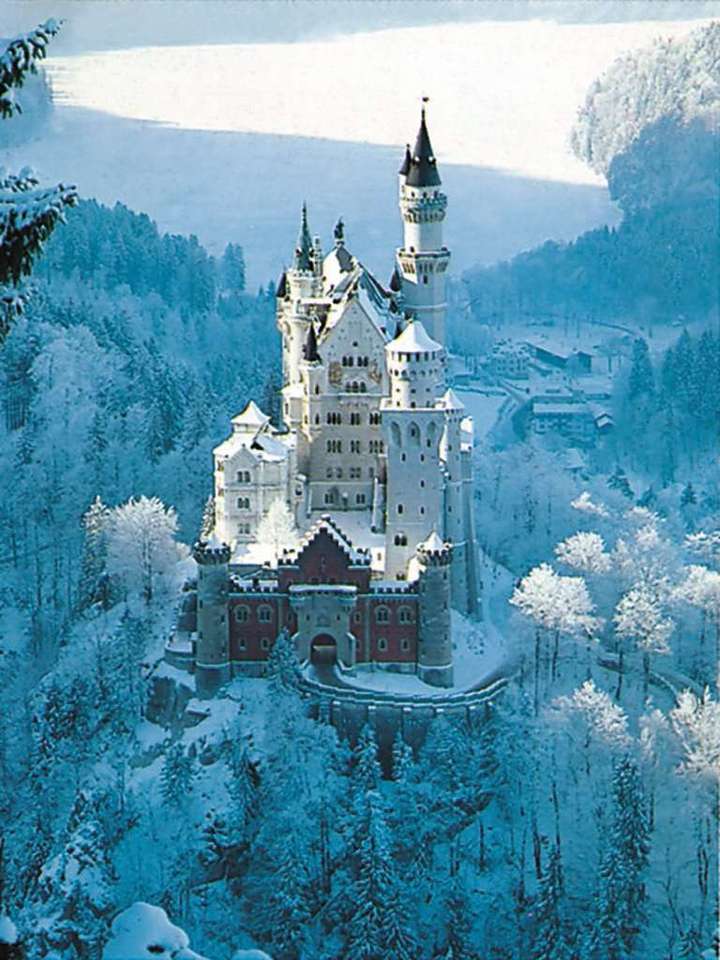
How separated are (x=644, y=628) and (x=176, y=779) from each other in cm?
1054

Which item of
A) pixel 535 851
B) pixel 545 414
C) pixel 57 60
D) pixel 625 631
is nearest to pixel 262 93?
pixel 57 60

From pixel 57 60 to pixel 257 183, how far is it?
1234cm

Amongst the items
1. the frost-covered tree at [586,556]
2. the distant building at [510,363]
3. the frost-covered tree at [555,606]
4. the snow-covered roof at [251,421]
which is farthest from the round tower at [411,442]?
the distant building at [510,363]

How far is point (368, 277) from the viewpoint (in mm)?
34750

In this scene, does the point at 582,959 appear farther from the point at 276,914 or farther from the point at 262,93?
the point at 262,93

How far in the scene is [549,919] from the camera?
90.2ft

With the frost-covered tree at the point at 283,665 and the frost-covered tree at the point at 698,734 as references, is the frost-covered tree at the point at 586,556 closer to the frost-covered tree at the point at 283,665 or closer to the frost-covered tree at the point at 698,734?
the frost-covered tree at the point at 698,734

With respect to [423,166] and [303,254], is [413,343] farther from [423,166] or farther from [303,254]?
[303,254]

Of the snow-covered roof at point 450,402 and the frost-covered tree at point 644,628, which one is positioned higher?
the snow-covered roof at point 450,402

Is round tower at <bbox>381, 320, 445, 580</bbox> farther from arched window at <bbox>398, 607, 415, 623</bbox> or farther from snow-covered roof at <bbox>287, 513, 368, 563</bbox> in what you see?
snow-covered roof at <bbox>287, 513, 368, 563</bbox>

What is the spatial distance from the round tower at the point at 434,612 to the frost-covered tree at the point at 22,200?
68.8 feet

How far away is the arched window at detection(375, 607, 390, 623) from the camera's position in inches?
1219

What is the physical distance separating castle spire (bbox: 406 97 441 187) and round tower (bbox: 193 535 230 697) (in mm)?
8511

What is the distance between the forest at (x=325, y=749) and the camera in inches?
1105
